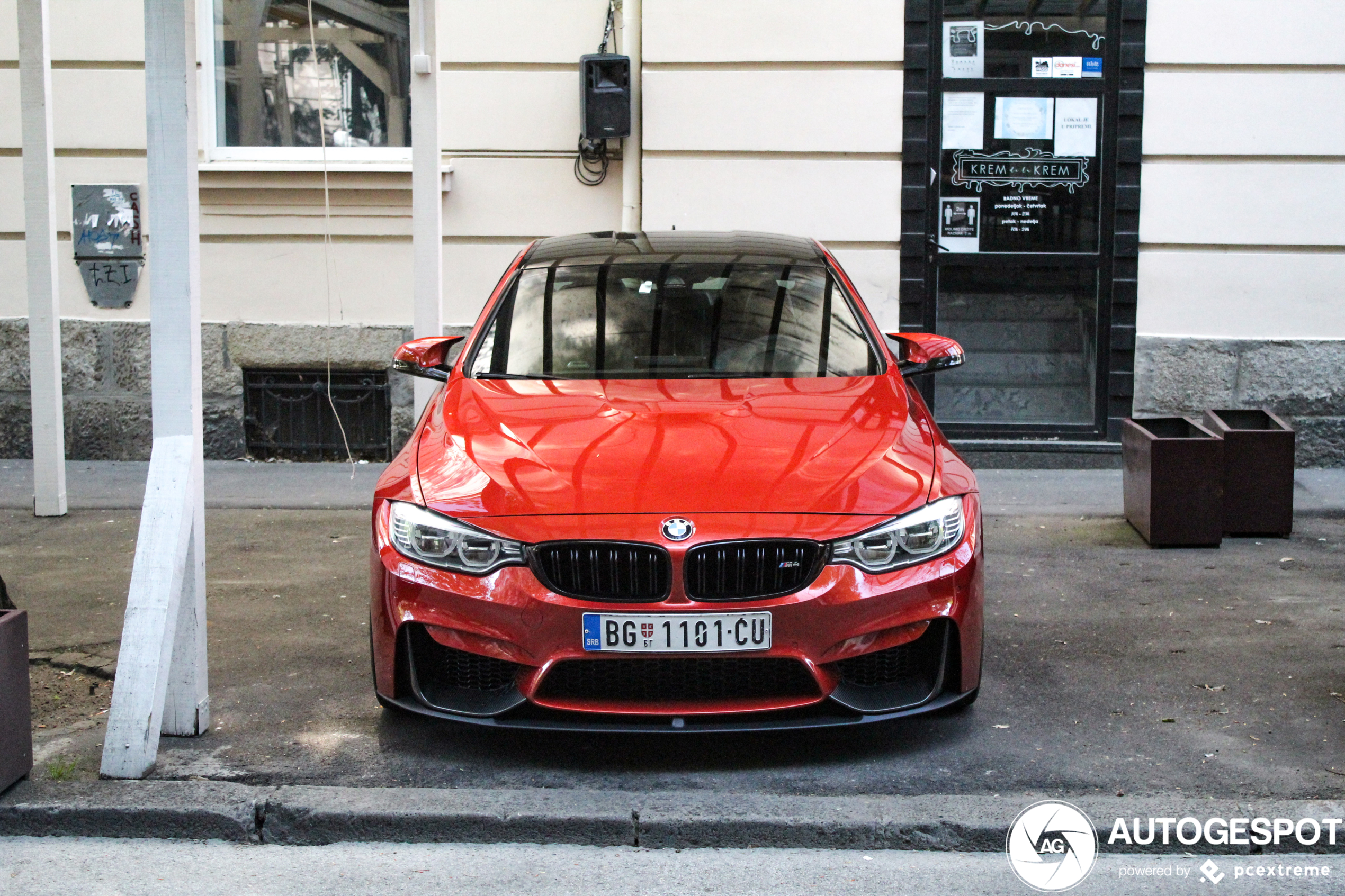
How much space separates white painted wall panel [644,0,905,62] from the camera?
9.41 metres

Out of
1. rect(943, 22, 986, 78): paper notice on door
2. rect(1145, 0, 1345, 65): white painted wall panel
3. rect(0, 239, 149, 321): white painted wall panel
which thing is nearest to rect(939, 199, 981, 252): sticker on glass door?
rect(943, 22, 986, 78): paper notice on door

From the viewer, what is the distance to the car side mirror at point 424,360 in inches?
224

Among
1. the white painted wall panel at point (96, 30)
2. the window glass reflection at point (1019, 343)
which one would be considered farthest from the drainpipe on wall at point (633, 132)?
the white painted wall panel at point (96, 30)

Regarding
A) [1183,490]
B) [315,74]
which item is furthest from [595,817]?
[315,74]

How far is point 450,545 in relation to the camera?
14.1ft

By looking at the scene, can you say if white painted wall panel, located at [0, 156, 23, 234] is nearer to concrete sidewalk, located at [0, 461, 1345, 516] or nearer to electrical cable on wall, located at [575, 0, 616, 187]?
concrete sidewalk, located at [0, 461, 1345, 516]

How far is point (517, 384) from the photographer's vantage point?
5.19 metres

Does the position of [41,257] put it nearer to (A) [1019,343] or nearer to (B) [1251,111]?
(A) [1019,343]

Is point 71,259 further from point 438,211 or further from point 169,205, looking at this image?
point 169,205

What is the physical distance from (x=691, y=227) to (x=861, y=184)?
114cm

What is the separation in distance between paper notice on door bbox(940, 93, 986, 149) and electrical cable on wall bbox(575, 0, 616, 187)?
218cm

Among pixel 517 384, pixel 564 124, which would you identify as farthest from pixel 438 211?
pixel 564 124

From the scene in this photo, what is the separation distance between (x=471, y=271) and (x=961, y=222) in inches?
126

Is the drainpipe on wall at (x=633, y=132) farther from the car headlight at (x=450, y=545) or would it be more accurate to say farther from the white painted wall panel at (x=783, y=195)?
the car headlight at (x=450, y=545)
